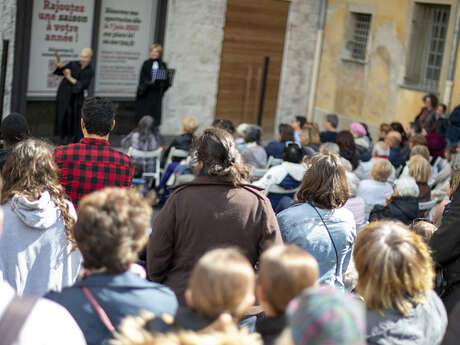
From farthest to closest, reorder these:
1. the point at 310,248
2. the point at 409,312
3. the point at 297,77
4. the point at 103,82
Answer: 1. the point at 297,77
2. the point at 103,82
3. the point at 310,248
4. the point at 409,312

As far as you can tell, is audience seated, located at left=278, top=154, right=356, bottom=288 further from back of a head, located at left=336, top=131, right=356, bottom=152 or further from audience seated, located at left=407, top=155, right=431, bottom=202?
back of a head, located at left=336, top=131, right=356, bottom=152

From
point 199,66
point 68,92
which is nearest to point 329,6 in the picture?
point 199,66

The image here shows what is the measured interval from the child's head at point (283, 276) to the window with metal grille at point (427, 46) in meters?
12.8

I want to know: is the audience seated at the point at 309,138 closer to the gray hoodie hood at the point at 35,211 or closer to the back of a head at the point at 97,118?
the back of a head at the point at 97,118

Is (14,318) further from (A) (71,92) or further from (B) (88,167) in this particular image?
(A) (71,92)

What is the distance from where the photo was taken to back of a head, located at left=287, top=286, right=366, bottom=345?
202 centimetres

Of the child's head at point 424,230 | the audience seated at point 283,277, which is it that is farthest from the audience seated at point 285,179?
the audience seated at point 283,277

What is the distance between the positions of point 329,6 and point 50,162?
44.0 ft

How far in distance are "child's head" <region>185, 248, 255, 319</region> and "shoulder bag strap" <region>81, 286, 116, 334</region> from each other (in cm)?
43

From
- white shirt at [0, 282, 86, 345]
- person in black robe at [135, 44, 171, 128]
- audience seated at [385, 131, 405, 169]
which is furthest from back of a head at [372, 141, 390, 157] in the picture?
white shirt at [0, 282, 86, 345]

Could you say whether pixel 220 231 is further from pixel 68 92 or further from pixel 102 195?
pixel 68 92

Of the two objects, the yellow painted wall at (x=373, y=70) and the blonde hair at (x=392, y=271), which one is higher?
the yellow painted wall at (x=373, y=70)

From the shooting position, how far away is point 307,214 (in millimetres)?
4242

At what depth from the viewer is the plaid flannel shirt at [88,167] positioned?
14.9 ft
